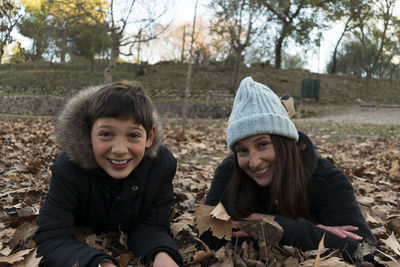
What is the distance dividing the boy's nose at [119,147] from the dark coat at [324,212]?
0.69 meters

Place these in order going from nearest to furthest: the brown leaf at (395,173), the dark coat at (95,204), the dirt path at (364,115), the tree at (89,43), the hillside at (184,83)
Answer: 1. the dark coat at (95,204)
2. the brown leaf at (395,173)
3. the dirt path at (364,115)
4. the hillside at (184,83)
5. the tree at (89,43)

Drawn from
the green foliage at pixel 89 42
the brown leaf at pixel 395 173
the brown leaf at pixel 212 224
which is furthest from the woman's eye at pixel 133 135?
the green foliage at pixel 89 42

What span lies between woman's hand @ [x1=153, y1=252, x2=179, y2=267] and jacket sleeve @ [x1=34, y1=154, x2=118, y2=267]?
198 millimetres

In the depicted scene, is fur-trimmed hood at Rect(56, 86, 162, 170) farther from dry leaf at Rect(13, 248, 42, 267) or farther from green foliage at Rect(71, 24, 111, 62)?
green foliage at Rect(71, 24, 111, 62)

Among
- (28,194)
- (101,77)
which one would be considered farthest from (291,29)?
(28,194)

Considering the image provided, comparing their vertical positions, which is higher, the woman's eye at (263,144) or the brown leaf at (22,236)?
the woman's eye at (263,144)

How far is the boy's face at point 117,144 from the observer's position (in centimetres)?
177

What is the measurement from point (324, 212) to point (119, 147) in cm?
118

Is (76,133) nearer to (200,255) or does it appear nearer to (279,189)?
(200,255)

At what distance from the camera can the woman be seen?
5.96 ft

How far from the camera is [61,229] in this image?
1.73 m

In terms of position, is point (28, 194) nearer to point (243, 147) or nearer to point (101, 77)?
point (243, 147)

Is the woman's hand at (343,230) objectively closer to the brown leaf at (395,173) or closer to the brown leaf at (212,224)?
the brown leaf at (212,224)

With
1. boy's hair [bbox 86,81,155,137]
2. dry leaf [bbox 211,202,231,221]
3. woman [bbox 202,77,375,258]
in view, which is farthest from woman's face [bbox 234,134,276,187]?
boy's hair [bbox 86,81,155,137]
